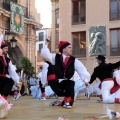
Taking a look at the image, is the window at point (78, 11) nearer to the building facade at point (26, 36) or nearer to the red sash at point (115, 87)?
the building facade at point (26, 36)

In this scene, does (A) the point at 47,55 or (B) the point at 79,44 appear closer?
(A) the point at 47,55

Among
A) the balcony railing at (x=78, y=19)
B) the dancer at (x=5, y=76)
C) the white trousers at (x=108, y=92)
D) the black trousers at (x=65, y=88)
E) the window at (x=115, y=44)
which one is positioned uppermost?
the balcony railing at (x=78, y=19)

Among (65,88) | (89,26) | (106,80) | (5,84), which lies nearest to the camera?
(5,84)

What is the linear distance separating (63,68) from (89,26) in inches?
818

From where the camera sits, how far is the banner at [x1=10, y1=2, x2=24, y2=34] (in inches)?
1194

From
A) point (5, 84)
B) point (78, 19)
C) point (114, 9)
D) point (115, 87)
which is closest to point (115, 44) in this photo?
point (114, 9)

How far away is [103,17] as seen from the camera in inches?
1136

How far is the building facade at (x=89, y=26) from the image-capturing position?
93.6ft

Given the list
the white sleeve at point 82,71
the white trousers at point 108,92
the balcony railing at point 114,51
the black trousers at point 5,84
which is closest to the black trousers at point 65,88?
the white sleeve at point 82,71

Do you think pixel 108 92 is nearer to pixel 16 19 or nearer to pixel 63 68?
pixel 63 68

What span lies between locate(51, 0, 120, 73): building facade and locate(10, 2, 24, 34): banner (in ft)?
11.4

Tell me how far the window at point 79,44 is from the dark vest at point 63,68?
68.7 feet

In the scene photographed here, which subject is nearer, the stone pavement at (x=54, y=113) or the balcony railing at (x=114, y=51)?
the stone pavement at (x=54, y=113)

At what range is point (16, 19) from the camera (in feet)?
101
